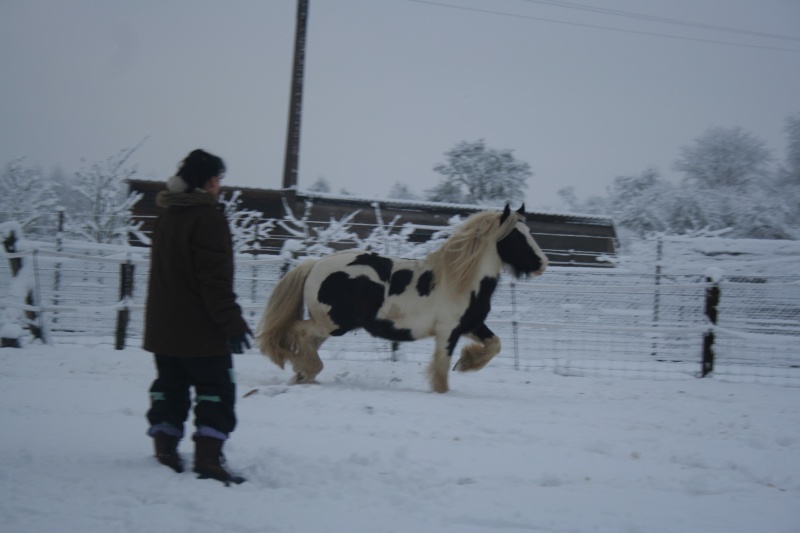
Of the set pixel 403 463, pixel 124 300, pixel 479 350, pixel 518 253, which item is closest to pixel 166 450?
pixel 403 463

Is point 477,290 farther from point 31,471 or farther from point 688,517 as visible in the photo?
point 31,471

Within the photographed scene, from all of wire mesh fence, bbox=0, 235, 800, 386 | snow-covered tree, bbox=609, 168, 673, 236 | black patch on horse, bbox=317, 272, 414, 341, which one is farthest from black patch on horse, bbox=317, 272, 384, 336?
snow-covered tree, bbox=609, 168, 673, 236

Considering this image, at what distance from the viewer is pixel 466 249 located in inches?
228

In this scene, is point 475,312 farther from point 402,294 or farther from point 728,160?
point 728,160

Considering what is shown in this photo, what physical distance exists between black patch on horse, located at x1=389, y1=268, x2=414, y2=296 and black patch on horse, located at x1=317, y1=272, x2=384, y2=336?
11cm

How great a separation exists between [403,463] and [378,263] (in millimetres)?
2791

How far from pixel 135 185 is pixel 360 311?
43.8ft

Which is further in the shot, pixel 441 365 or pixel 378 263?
pixel 378 263

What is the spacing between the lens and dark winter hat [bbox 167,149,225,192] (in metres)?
3.04

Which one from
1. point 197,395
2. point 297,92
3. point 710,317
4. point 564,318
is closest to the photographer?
point 197,395

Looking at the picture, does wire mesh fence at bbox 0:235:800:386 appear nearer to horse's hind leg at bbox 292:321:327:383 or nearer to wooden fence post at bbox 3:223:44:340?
wooden fence post at bbox 3:223:44:340

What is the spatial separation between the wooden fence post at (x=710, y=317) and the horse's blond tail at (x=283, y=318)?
5007mm

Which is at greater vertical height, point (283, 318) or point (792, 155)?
point (792, 155)

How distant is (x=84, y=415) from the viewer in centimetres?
403
